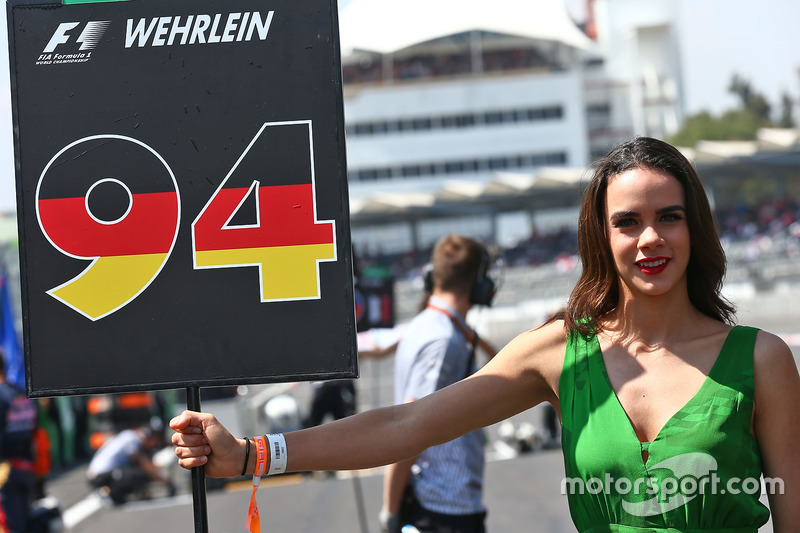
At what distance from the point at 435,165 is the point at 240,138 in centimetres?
7488

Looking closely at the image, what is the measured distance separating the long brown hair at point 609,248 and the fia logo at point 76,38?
1180 millimetres

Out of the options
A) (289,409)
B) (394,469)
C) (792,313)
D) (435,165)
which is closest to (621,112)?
(435,165)

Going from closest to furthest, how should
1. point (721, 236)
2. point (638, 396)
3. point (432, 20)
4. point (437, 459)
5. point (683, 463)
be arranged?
1. point (683, 463)
2. point (638, 396)
3. point (437, 459)
4. point (432, 20)
5. point (721, 236)

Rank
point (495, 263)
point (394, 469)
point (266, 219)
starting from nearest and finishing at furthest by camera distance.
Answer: point (266, 219) → point (394, 469) → point (495, 263)

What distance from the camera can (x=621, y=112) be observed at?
88562 millimetres

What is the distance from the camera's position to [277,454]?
2.06 meters

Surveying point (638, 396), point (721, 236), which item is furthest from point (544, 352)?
point (721, 236)

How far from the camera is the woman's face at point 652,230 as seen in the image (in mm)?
2004

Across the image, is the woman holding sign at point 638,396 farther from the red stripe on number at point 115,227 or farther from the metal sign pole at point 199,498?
the red stripe on number at point 115,227

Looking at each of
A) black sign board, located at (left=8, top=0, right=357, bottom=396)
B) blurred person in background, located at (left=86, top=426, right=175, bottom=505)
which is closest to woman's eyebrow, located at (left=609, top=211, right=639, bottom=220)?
black sign board, located at (left=8, top=0, right=357, bottom=396)

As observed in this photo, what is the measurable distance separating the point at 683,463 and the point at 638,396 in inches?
6.9

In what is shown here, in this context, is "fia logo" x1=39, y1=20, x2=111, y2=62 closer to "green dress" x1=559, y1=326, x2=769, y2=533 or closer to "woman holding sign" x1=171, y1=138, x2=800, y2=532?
"woman holding sign" x1=171, y1=138, x2=800, y2=532

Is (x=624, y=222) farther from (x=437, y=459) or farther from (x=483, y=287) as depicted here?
(x=483, y=287)

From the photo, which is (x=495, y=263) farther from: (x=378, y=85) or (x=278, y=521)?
(x=378, y=85)
